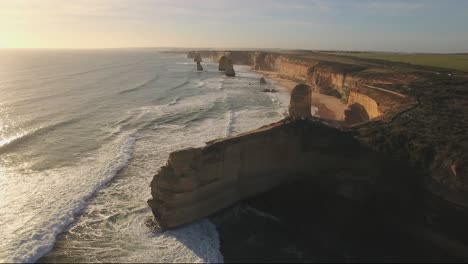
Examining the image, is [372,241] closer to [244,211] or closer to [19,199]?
[244,211]

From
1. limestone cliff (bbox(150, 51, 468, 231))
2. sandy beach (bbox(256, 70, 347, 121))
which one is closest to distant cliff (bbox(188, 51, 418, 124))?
sandy beach (bbox(256, 70, 347, 121))

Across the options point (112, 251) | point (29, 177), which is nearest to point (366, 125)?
point (112, 251)

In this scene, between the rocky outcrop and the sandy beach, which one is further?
the sandy beach

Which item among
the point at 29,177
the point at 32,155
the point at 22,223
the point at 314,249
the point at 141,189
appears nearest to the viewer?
the point at 314,249

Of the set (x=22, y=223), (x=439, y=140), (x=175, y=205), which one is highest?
(x=439, y=140)

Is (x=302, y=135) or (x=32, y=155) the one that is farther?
(x=32, y=155)

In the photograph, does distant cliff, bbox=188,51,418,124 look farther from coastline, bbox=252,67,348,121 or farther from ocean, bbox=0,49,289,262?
ocean, bbox=0,49,289,262
